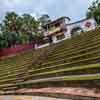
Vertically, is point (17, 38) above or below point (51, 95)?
above

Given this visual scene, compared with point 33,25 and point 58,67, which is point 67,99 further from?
point 33,25

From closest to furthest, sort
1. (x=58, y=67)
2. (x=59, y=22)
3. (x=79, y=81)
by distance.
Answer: (x=79, y=81) < (x=58, y=67) < (x=59, y=22)

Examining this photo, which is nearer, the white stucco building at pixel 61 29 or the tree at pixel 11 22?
the white stucco building at pixel 61 29

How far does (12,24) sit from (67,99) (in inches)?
1028

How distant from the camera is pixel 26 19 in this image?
1182 inches

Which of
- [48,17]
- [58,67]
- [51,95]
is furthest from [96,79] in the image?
[48,17]

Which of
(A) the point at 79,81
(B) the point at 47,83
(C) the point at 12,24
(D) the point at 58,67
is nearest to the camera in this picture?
(A) the point at 79,81

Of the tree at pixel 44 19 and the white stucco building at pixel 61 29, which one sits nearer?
the white stucco building at pixel 61 29

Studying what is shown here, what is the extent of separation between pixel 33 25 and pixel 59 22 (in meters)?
4.93

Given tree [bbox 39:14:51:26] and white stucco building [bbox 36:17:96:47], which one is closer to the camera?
white stucco building [bbox 36:17:96:47]

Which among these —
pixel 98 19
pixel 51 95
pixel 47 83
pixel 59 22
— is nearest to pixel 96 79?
pixel 51 95

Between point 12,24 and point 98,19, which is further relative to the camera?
point 12,24

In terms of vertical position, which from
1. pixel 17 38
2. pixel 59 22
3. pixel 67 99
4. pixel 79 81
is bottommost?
pixel 67 99

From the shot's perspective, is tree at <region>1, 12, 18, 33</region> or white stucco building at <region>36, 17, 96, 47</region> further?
tree at <region>1, 12, 18, 33</region>
